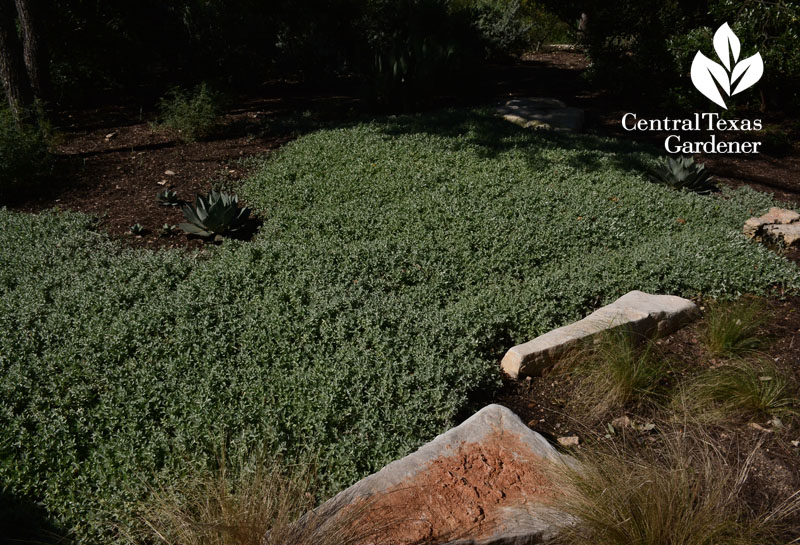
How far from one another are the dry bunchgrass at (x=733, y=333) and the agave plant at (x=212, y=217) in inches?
169

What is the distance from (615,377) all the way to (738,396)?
0.69 meters

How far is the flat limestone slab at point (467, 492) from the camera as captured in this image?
7.96 ft

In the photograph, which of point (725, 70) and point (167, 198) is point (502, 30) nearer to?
point (725, 70)

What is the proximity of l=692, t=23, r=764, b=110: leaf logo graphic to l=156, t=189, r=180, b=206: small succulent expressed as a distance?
7533mm

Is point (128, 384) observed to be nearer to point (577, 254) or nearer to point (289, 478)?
point (289, 478)

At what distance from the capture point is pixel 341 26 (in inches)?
477

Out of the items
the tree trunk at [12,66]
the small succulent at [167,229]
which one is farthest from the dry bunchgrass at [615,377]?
the tree trunk at [12,66]

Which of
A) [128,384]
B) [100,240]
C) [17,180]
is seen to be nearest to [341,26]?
[17,180]

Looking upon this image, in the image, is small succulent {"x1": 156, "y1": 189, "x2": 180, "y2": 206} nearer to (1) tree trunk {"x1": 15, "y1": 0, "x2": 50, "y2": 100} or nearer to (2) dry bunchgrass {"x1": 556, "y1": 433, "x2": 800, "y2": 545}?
(1) tree trunk {"x1": 15, "y1": 0, "x2": 50, "y2": 100}

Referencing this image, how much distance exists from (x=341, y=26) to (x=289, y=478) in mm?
11195

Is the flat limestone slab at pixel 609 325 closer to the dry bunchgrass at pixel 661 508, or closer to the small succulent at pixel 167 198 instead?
the dry bunchgrass at pixel 661 508

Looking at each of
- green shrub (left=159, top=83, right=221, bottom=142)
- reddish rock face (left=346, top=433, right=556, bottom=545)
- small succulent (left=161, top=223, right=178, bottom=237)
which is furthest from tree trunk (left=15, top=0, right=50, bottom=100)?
reddish rock face (left=346, top=433, right=556, bottom=545)

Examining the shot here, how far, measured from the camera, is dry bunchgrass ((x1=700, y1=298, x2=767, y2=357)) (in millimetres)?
3895

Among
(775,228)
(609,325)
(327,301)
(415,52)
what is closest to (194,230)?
(327,301)
